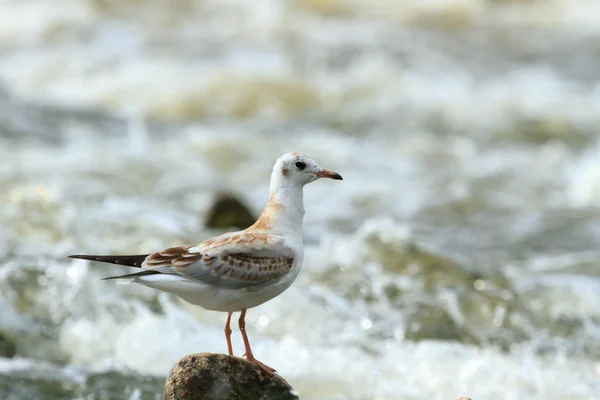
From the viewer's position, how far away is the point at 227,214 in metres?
9.44

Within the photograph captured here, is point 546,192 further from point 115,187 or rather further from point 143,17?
point 143,17

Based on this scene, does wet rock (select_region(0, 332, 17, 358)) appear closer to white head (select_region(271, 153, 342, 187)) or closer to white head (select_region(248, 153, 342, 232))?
white head (select_region(248, 153, 342, 232))

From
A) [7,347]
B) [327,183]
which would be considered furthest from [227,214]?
[7,347]

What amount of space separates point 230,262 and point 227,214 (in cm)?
510

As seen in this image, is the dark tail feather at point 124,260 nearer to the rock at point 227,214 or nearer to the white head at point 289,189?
the white head at point 289,189

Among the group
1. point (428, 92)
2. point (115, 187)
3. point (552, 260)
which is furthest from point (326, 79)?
point (552, 260)

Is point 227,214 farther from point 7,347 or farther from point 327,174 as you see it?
point 327,174

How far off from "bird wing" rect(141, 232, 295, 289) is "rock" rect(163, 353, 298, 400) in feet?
1.24

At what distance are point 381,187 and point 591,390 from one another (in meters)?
5.98

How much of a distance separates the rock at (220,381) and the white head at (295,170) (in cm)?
90

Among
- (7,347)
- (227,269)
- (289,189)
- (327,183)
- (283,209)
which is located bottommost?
(7,347)

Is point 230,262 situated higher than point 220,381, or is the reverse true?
point 230,262

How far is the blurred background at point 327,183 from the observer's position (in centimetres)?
646

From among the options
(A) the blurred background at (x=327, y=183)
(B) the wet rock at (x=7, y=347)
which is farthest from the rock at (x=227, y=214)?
(B) the wet rock at (x=7, y=347)
